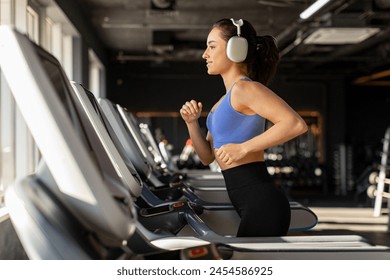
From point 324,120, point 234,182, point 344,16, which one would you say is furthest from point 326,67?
point 234,182

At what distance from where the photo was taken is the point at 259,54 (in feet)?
6.09

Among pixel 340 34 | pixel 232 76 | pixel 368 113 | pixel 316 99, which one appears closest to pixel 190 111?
pixel 232 76

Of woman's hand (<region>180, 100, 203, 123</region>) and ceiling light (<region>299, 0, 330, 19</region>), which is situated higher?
ceiling light (<region>299, 0, 330, 19</region>)

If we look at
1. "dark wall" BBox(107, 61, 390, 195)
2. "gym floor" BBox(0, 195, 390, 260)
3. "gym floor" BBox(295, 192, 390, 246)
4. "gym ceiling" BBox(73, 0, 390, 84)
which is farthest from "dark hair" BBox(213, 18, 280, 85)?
"dark wall" BBox(107, 61, 390, 195)

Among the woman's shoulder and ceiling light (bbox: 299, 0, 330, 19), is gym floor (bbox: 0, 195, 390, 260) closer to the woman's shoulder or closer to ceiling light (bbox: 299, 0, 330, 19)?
ceiling light (bbox: 299, 0, 330, 19)

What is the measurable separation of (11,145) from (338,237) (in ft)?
11.4

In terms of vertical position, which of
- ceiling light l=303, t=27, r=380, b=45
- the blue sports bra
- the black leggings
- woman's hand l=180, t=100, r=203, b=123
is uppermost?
ceiling light l=303, t=27, r=380, b=45

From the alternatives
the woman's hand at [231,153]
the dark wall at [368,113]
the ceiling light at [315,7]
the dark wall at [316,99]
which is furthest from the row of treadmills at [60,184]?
the dark wall at [368,113]

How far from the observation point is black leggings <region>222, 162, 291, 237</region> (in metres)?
1.69

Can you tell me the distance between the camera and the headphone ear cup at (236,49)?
1734 mm

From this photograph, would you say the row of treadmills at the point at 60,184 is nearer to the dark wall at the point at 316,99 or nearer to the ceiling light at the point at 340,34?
the ceiling light at the point at 340,34

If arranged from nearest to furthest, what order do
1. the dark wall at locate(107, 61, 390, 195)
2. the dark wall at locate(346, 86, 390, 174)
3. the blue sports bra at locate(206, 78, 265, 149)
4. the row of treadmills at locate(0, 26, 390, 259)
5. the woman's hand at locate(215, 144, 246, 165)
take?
the row of treadmills at locate(0, 26, 390, 259) → the woman's hand at locate(215, 144, 246, 165) → the blue sports bra at locate(206, 78, 265, 149) → the dark wall at locate(107, 61, 390, 195) → the dark wall at locate(346, 86, 390, 174)

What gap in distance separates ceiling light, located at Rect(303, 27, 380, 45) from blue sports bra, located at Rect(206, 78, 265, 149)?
7618 millimetres

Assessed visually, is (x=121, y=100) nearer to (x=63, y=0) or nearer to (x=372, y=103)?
(x=63, y=0)
